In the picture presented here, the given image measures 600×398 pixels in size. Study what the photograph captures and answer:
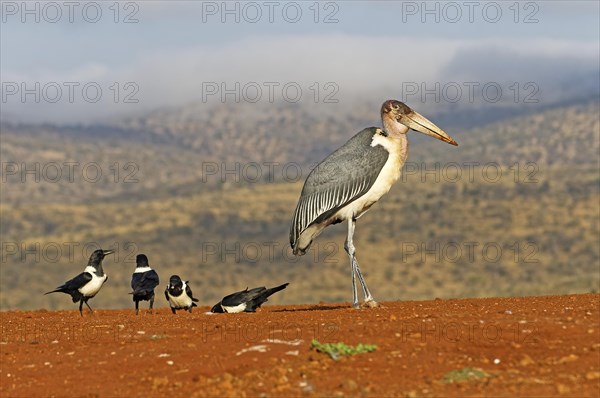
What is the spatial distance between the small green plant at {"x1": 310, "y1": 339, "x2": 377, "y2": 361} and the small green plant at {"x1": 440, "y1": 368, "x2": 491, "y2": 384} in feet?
3.63

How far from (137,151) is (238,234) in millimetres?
106875

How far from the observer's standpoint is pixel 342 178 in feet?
52.0

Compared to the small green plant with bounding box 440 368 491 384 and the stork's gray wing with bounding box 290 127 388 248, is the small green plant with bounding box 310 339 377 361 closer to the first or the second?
the small green plant with bounding box 440 368 491 384

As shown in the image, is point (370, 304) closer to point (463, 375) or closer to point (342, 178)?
point (342, 178)

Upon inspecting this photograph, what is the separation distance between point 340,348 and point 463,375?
139 centimetres

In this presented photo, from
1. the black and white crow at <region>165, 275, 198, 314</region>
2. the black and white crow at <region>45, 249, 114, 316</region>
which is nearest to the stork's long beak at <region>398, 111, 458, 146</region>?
the black and white crow at <region>165, 275, 198, 314</region>

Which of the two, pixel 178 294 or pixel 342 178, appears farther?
pixel 178 294

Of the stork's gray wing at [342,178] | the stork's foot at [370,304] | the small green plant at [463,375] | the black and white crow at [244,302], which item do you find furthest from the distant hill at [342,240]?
the small green plant at [463,375]

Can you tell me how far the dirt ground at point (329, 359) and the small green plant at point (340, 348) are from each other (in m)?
0.07

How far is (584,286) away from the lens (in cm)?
3731

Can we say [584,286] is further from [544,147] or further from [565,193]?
[544,147]

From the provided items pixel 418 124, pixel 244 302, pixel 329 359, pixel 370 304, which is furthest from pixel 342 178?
pixel 329 359

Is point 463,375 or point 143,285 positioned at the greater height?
point 143,285

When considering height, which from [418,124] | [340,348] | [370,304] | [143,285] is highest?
[418,124]
